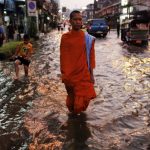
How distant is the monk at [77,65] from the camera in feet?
28.8

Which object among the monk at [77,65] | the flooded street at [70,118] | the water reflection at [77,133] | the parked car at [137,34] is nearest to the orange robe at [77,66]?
the monk at [77,65]

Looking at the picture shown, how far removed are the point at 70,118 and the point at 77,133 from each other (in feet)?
3.71

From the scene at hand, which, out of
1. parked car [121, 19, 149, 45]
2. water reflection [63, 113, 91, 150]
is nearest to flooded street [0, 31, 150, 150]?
water reflection [63, 113, 91, 150]

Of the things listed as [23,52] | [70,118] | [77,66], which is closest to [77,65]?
[77,66]

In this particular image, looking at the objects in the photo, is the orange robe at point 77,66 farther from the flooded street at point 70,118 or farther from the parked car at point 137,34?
the parked car at point 137,34

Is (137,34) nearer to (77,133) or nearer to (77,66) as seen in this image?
(77,66)

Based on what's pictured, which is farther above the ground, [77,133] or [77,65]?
[77,65]

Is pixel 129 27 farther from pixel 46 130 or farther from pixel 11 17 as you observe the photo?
pixel 46 130

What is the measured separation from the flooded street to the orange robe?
0.59 m

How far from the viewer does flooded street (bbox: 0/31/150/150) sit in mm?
7809

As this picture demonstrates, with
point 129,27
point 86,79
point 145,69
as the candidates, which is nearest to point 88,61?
point 86,79

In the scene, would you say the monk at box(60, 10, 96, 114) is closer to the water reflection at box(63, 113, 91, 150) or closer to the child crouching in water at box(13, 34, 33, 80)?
the water reflection at box(63, 113, 91, 150)

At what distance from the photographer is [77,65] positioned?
8.87 metres

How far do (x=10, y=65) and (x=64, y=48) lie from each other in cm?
1196
